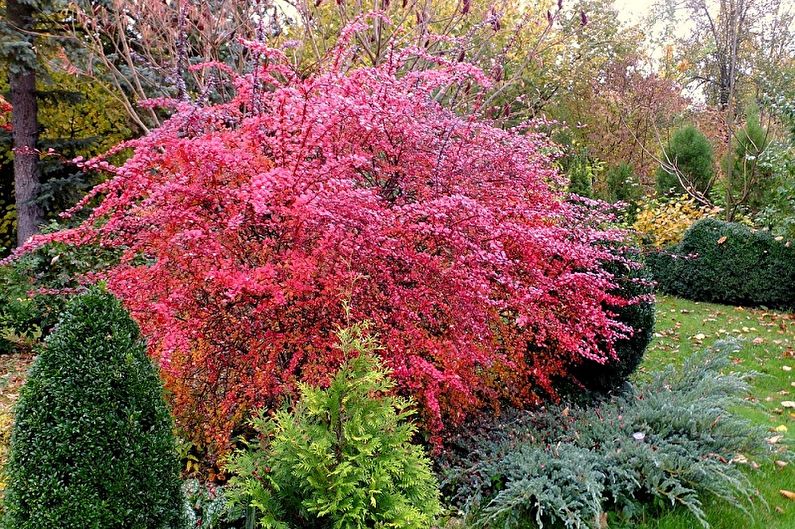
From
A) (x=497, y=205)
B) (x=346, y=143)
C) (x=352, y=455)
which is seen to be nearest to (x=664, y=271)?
(x=497, y=205)

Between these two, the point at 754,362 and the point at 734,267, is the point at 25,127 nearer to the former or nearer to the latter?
the point at 754,362

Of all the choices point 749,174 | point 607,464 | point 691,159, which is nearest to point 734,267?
point 749,174

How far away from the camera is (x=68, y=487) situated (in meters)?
2.07

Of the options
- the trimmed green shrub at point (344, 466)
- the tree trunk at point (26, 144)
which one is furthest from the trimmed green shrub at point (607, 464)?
the tree trunk at point (26, 144)

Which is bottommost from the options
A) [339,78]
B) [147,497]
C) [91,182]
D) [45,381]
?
[91,182]

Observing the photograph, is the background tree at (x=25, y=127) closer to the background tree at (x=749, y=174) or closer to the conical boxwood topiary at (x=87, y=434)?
the conical boxwood topiary at (x=87, y=434)

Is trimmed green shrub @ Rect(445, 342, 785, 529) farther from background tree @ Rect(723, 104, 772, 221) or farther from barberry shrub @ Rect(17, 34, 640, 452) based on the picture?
background tree @ Rect(723, 104, 772, 221)

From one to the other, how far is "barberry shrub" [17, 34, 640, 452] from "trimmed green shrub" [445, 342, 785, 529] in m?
0.42

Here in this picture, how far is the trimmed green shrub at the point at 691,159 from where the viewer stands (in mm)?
12055

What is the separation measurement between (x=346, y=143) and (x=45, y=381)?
2.06 metres

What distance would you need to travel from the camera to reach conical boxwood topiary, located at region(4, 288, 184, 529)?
6.82 ft

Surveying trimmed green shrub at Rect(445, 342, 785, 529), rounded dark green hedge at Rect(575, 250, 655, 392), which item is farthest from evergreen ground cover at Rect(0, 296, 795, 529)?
rounded dark green hedge at Rect(575, 250, 655, 392)

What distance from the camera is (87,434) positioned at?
6.91 ft

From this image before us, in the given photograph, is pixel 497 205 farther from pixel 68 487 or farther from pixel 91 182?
pixel 91 182
